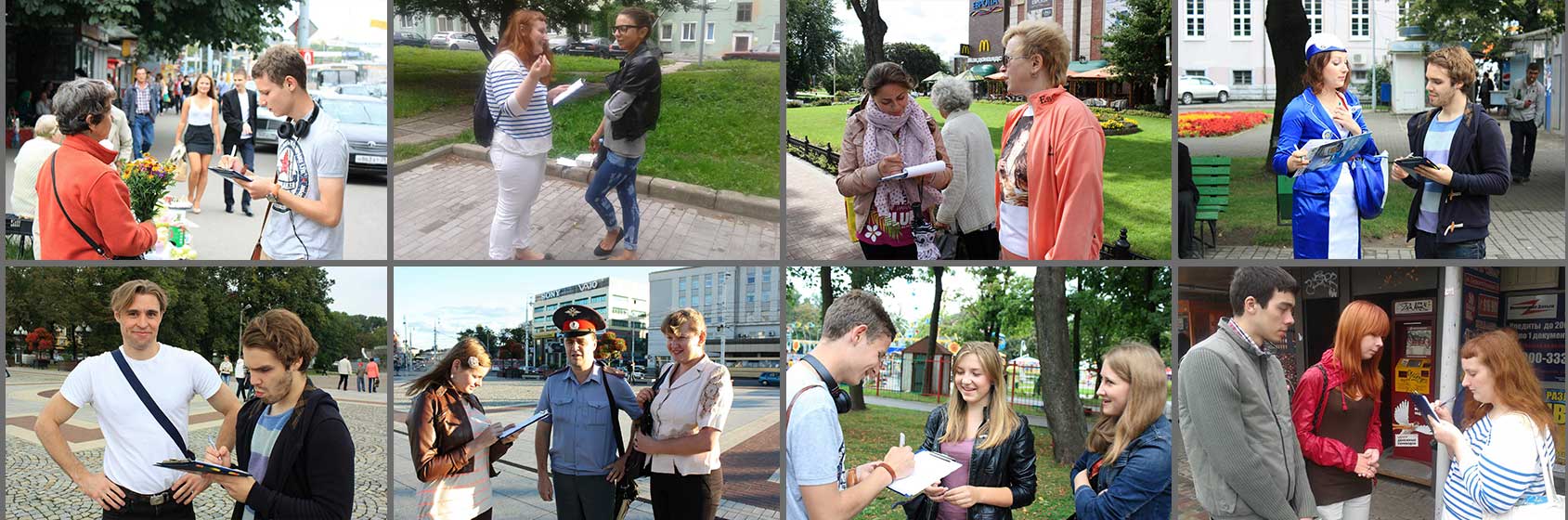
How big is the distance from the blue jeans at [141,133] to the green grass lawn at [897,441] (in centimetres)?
703

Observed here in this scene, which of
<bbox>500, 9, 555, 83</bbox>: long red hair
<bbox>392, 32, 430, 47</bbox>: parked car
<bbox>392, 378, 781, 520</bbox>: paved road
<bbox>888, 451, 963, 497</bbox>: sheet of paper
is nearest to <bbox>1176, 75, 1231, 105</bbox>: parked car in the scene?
<bbox>392, 378, 781, 520</bbox>: paved road

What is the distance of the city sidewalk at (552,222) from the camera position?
6238 millimetres

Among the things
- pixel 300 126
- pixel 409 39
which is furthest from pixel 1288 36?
pixel 300 126

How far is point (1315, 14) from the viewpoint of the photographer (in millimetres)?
8352

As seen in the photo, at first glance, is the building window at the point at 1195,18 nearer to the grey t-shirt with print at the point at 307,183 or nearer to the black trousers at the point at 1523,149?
the black trousers at the point at 1523,149

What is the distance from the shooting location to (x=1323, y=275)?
18.5 feet

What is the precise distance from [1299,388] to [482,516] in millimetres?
3830

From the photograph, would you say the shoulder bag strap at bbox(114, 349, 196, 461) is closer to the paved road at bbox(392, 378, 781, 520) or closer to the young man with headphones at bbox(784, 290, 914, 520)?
the paved road at bbox(392, 378, 781, 520)

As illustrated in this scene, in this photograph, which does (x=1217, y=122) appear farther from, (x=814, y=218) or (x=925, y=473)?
(x=925, y=473)

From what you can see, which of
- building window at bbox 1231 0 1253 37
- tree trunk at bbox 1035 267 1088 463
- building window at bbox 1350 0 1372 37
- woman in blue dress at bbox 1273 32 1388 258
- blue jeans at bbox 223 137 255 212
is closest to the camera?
woman in blue dress at bbox 1273 32 1388 258

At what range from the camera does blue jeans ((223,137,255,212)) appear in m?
8.83

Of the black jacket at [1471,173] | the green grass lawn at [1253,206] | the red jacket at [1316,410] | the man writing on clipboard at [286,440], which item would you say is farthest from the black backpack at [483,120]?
the green grass lawn at [1253,206]

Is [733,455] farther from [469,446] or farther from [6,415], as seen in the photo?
[6,415]

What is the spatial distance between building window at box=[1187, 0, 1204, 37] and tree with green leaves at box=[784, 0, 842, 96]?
2.60 m
